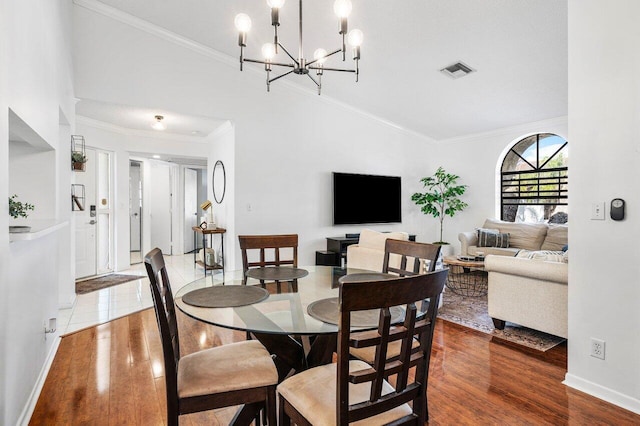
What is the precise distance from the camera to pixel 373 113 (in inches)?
247

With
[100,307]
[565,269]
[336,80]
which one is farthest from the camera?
[336,80]

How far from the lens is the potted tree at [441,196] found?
22.1ft

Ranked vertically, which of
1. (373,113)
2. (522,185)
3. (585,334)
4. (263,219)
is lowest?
(585,334)

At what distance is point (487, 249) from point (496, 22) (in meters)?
3.47

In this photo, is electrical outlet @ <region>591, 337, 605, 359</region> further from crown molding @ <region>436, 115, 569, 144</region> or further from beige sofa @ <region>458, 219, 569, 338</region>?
crown molding @ <region>436, 115, 569, 144</region>

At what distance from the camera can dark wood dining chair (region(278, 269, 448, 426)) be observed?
1061 mm

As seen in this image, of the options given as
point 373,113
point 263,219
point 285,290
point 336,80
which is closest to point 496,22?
point 336,80

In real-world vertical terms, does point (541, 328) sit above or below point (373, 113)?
below

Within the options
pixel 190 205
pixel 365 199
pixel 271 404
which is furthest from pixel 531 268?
pixel 190 205

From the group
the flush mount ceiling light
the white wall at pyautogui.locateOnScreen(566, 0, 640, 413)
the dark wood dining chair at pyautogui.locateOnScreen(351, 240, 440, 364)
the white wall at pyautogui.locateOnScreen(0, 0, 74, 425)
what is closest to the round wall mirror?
the flush mount ceiling light

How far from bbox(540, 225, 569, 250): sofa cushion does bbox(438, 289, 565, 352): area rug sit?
1912 mm

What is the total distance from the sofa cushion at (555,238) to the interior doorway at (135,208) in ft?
24.3

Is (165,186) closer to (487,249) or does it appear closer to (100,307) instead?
(100,307)

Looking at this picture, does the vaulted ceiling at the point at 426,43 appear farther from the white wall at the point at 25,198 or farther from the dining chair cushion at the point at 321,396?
the dining chair cushion at the point at 321,396
